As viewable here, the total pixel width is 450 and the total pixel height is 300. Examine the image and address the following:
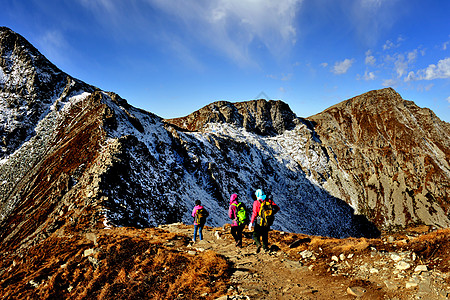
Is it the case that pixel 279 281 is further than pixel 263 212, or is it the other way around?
pixel 263 212

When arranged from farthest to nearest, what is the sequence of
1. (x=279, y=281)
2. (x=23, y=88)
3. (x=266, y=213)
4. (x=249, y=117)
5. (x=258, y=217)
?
1. (x=249, y=117)
2. (x=23, y=88)
3. (x=258, y=217)
4. (x=266, y=213)
5. (x=279, y=281)

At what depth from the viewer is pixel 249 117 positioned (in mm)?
96938

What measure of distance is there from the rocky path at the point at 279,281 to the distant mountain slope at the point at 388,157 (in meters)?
85.1

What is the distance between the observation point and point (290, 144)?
316 ft

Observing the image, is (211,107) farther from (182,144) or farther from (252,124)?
(182,144)

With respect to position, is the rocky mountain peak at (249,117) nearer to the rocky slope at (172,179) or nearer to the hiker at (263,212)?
the rocky slope at (172,179)

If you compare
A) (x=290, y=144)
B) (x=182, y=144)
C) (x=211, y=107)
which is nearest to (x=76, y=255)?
(x=182, y=144)

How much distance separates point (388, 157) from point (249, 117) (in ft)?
233

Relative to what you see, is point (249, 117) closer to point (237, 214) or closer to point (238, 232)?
point (238, 232)

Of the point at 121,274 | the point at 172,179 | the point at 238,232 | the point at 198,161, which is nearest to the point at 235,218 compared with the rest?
the point at 238,232

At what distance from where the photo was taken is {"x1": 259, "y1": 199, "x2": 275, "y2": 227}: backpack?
10469 millimetres

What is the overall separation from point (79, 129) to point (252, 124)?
6577 centimetres

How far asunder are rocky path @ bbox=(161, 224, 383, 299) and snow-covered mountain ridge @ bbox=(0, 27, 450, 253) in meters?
13.0

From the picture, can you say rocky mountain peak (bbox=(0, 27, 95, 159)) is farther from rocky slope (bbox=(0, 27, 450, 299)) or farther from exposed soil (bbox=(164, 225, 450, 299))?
exposed soil (bbox=(164, 225, 450, 299))
